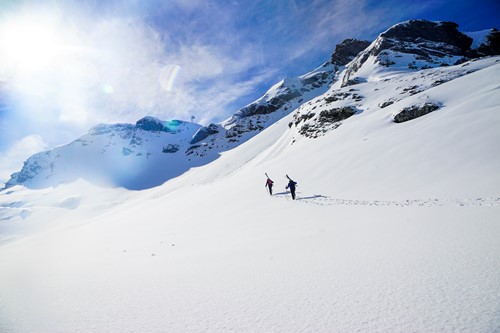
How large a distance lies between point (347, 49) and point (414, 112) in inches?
6154

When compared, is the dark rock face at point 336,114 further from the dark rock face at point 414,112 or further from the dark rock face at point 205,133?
the dark rock face at point 205,133

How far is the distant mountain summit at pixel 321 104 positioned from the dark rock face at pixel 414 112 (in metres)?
0.09

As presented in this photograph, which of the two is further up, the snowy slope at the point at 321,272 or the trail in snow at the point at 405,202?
the snowy slope at the point at 321,272

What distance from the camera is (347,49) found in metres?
156

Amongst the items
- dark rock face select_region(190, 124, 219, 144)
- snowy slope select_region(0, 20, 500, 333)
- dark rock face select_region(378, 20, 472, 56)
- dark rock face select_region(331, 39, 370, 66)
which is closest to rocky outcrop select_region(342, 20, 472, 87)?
dark rock face select_region(378, 20, 472, 56)

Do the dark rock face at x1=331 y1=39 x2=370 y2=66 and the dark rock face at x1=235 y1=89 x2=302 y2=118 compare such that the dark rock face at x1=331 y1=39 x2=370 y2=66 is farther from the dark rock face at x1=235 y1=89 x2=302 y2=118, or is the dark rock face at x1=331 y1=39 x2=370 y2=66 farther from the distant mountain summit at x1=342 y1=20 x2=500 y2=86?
the distant mountain summit at x1=342 y1=20 x2=500 y2=86

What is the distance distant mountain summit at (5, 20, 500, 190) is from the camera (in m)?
41.4

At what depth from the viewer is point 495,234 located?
15.0 feet

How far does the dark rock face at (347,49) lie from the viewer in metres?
154

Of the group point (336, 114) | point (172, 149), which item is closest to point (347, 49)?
point (172, 149)

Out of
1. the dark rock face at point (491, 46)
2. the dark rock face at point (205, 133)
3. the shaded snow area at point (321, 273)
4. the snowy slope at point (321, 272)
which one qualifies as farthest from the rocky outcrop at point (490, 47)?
the dark rock face at point (205, 133)

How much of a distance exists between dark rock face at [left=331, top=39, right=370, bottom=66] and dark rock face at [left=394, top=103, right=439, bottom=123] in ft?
489

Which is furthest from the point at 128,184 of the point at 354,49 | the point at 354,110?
the point at 354,49

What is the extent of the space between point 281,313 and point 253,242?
4.31 metres
